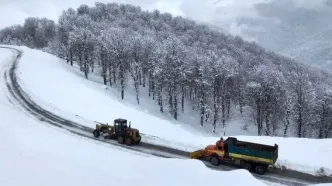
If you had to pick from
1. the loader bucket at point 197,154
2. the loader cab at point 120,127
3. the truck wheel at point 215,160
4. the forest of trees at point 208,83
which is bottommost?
the truck wheel at point 215,160

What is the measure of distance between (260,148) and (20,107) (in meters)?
29.6

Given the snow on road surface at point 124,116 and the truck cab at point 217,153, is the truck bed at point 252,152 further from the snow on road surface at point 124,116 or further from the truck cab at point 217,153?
the snow on road surface at point 124,116

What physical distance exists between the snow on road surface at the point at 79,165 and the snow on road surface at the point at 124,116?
6.25 metres

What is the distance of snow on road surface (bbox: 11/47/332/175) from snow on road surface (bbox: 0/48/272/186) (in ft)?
20.5

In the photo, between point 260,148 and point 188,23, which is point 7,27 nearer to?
point 188,23

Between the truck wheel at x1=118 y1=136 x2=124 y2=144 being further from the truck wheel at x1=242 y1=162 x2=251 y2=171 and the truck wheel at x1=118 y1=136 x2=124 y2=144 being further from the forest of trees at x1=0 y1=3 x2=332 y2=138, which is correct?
the forest of trees at x1=0 y1=3 x2=332 y2=138

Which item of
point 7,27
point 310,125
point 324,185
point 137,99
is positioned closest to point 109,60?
point 137,99

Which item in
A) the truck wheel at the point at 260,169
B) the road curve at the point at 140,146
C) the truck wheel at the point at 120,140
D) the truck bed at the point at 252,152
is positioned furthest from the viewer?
the truck wheel at the point at 120,140

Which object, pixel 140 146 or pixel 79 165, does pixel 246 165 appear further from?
pixel 79 165

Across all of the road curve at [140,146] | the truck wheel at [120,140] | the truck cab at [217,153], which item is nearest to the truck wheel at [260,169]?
the road curve at [140,146]

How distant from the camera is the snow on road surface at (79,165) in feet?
68.1

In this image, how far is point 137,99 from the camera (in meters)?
74.6

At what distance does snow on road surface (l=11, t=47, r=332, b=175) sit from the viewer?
3016 cm

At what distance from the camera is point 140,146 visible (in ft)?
107
